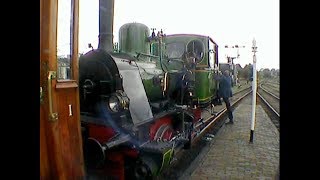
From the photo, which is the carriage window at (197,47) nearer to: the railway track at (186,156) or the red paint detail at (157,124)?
the railway track at (186,156)

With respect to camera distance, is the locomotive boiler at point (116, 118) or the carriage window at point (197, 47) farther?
the carriage window at point (197, 47)

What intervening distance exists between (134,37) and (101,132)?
242 cm

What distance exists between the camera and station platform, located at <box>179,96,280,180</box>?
192 inches

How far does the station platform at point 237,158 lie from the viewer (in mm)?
4879

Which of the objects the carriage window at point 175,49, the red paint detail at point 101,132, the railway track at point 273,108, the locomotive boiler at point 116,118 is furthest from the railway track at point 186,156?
the carriage window at point 175,49

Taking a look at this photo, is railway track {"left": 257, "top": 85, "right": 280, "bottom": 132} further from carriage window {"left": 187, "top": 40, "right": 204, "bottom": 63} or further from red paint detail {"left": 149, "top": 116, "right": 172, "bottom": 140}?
carriage window {"left": 187, "top": 40, "right": 204, "bottom": 63}

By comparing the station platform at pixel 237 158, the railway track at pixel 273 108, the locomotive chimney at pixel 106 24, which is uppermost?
the locomotive chimney at pixel 106 24

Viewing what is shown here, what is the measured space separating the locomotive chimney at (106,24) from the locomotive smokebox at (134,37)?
1.15 m

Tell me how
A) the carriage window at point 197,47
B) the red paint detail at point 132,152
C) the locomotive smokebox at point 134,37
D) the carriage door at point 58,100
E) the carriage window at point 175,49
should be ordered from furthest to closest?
the carriage window at point 197,47, the carriage window at point 175,49, the locomotive smokebox at point 134,37, the red paint detail at point 132,152, the carriage door at point 58,100

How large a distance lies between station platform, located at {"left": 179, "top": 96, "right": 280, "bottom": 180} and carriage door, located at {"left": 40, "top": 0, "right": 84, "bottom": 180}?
234 cm

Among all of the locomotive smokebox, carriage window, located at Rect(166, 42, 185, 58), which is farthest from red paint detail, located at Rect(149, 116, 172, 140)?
carriage window, located at Rect(166, 42, 185, 58)

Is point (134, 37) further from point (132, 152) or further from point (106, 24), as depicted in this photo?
point (132, 152)
